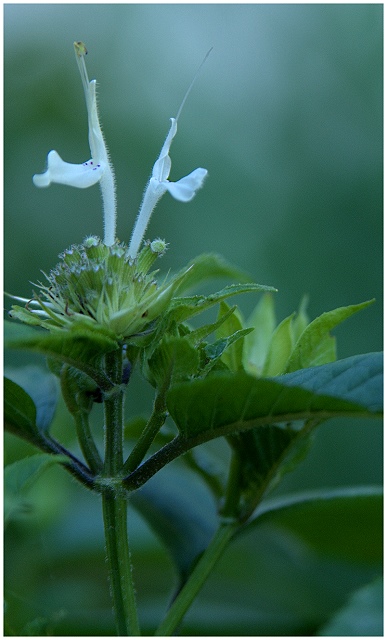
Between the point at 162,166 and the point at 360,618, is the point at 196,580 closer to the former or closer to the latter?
the point at 360,618

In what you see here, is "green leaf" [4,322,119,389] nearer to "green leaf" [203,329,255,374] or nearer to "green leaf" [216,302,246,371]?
"green leaf" [203,329,255,374]

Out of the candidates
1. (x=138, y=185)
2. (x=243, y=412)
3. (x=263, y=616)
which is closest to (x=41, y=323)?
(x=243, y=412)

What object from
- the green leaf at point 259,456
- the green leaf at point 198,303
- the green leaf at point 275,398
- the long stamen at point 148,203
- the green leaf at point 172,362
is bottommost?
the green leaf at point 259,456

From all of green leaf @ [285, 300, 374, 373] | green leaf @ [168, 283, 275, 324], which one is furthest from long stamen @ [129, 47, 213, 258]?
green leaf @ [285, 300, 374, 373]

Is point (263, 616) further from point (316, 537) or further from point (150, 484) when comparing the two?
point (150, 484)

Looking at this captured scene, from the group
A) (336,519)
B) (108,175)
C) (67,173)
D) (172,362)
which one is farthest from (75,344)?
(336,519)

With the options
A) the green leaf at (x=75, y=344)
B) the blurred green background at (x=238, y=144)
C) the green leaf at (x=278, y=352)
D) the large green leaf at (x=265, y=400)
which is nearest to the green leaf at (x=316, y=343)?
the green leaf at (x=278, y=352)

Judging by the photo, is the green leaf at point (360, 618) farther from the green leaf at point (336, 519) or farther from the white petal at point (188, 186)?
the white petal at point (188, 186)
